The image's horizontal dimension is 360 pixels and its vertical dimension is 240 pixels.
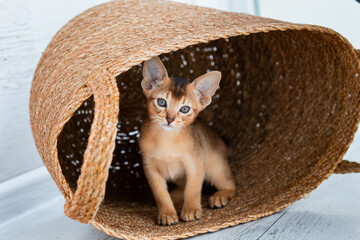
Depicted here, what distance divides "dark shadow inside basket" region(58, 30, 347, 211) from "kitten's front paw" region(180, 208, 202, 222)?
0.17m

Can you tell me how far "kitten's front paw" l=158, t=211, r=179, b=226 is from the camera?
1312 millimetres

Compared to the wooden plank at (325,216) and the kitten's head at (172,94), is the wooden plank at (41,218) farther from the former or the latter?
the kitten's head at (172,94)

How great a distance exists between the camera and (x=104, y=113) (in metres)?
1.00

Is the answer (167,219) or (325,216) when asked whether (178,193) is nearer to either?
(167,219)

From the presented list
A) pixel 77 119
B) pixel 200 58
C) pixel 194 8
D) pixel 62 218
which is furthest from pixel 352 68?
pixel 62 218

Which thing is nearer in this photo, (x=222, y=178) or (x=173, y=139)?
(x=173, y=139)

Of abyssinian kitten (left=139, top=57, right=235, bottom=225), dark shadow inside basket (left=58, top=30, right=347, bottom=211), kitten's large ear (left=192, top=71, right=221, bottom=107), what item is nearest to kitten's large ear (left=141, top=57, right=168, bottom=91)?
abyssinian kitten (left=139, top=57, right=235, bottom=225)

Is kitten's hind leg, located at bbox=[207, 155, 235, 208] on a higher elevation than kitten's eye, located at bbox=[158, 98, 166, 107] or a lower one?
lower

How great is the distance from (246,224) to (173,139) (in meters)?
0.37

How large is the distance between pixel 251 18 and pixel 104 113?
2.10 ft

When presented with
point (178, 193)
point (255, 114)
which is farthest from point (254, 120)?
point (178, 193)

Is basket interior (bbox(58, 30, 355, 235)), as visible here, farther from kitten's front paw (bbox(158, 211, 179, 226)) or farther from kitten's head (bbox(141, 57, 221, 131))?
kitten's head (bbox(141, 57, 221, 131))

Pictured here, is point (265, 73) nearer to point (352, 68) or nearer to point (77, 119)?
point (352, 68)

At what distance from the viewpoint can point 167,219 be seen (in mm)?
1314
